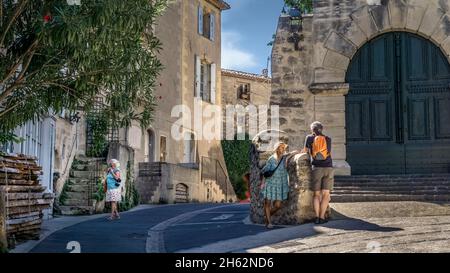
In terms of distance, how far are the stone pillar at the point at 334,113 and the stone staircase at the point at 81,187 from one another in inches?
287

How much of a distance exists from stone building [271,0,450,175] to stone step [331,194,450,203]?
4.02ft

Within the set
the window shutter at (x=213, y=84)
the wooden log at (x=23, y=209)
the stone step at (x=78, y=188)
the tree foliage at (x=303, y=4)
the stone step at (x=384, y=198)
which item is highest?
the tree foliage at (x=303, y=4)

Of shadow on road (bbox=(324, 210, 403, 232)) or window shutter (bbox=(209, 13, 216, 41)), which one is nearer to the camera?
shadow on road (bbox=(324, 210, 403, 232))

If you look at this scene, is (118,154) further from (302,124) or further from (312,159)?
(312,159)

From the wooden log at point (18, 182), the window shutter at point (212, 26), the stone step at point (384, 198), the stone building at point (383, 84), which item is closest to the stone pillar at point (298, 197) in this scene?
the stone step at point (384, 198)

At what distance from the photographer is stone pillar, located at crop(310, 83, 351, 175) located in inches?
474

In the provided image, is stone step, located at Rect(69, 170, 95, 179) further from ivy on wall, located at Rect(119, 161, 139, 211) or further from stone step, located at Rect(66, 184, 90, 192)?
ivy on wall, located at Rect(119, 161, 139, 211)

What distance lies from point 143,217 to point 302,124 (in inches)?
176

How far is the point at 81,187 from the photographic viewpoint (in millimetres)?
17453

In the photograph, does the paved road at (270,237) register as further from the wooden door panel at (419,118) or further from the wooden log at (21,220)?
Answer: the wooden door panel at (419,118)

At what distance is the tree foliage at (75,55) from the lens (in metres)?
6.98

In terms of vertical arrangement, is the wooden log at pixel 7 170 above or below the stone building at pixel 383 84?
below

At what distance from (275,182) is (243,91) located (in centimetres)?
2539

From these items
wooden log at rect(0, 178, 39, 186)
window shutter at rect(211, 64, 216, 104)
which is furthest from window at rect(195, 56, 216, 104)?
wooden log at rect(0, 178, 39, 186)
